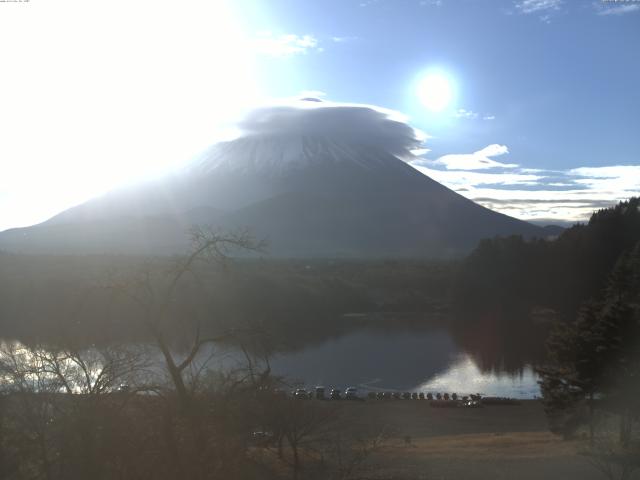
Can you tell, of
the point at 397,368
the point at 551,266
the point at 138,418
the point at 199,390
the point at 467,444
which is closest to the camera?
the point at 138,418

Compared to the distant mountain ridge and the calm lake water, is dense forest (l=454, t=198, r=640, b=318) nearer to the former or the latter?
the calm lake water

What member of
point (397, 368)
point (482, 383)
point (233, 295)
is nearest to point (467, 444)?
point (482, 383)

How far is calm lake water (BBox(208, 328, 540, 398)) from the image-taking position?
70.2 ft

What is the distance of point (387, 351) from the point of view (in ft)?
91.6

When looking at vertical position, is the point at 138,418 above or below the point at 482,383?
above

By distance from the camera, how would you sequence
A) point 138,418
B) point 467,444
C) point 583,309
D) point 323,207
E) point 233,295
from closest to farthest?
point 138,418 → point 583,309 → point 467,444 → point 233,295 → point 323,207

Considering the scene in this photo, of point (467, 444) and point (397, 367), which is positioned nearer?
point (467, 444)

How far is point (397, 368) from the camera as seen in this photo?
80.4ft

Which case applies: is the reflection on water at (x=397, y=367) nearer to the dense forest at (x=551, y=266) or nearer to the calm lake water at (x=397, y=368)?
the calm lake water at (x=397, y=368)

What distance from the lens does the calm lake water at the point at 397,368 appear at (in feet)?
70.2

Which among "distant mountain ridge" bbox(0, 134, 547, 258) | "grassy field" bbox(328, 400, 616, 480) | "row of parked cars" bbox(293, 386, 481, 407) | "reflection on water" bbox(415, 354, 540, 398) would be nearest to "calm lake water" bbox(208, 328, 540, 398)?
"reflection on water" bbox(415, 354, 540, 398)

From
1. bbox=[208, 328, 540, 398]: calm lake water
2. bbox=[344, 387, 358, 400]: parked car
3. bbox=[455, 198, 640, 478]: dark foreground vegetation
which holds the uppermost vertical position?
bbox=[455, 198, 640, 478]: dark foreground vegetation

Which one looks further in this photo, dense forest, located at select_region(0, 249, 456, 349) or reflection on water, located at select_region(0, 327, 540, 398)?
reflection on water, located at select_region(0, 327, 540, 398)

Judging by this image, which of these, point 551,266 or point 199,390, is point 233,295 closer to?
point 199,390
